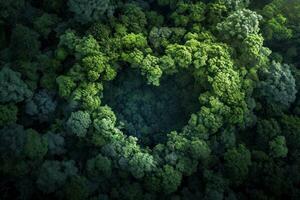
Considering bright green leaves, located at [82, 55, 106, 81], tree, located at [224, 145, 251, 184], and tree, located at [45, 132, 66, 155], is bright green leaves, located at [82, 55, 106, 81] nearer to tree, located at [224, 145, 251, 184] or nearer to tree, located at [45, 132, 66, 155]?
tree, located at [45, 132, 66, 155]

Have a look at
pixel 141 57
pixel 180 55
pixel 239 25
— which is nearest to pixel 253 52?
pixel 239 25

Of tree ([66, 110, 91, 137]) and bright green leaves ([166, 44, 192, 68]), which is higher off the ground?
bright green leaves ([166, 44, 192, 68])

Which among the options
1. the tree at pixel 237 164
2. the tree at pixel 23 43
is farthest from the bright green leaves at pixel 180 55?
the tree at pixel 23 43

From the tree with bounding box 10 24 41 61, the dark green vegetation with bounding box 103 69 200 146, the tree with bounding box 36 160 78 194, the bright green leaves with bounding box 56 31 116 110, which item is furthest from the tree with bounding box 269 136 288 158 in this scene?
the tree with bounding box 10 24 41 61

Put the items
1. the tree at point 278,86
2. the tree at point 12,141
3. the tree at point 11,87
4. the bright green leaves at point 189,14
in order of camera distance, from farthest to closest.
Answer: the bright green leaves at point 189,14 → the tree at point 278,86 → the tree at point 11,87 → the tree at point 12,141

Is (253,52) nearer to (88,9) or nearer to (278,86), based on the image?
(278,86)

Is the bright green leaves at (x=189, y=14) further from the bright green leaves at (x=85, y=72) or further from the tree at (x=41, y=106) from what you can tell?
the tree at (x=41, y=106)

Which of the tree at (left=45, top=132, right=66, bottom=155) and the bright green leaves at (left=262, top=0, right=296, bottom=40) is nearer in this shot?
the tree at (left=45, top=132, right=66, bottom=155)

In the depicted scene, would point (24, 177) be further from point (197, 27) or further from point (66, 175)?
point (197, 27)
